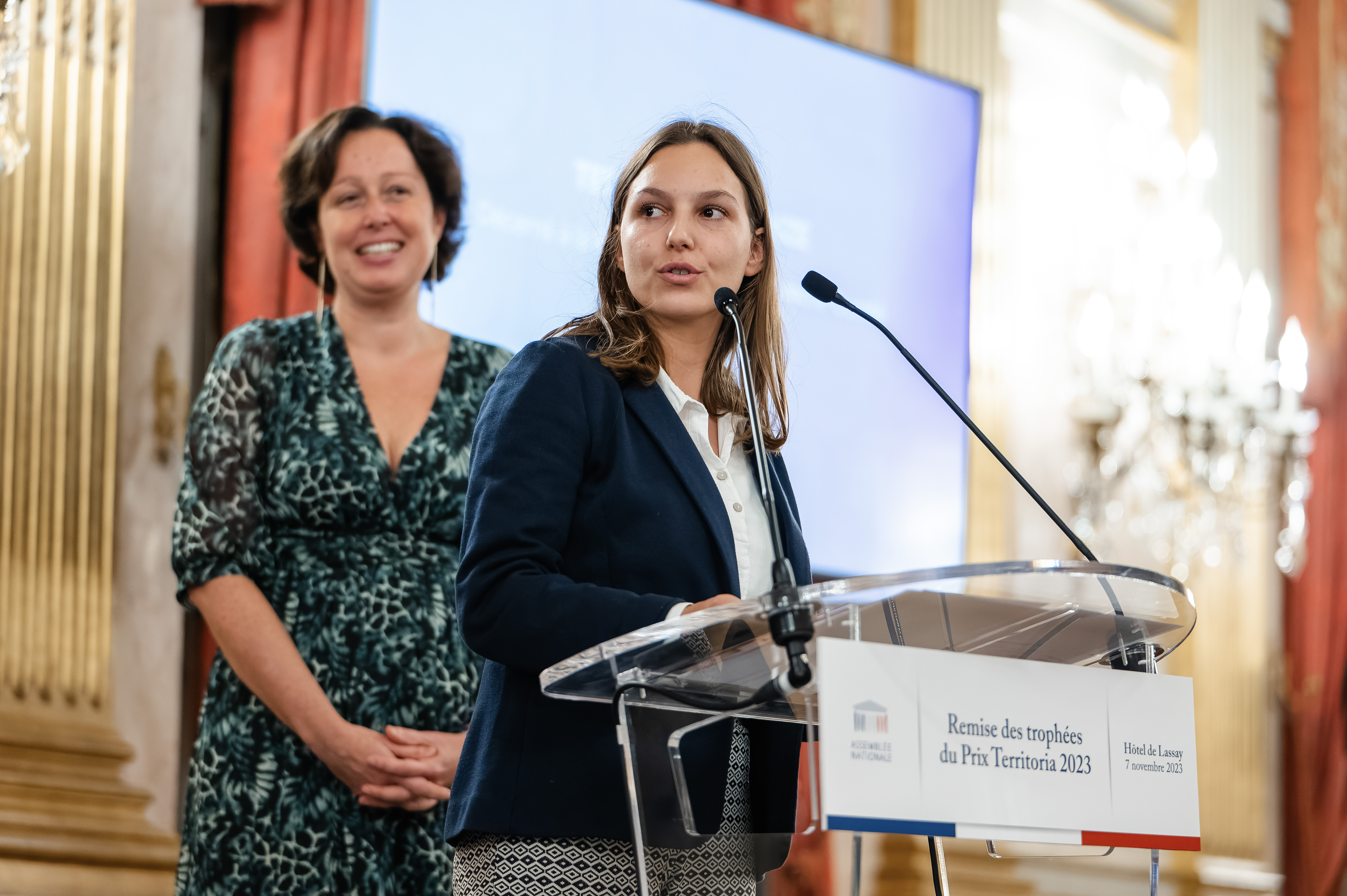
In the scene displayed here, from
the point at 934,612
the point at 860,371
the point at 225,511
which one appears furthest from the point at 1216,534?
the point at 934,612

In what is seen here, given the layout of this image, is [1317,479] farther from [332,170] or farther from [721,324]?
[721,324]

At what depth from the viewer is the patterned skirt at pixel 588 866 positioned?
1.28m

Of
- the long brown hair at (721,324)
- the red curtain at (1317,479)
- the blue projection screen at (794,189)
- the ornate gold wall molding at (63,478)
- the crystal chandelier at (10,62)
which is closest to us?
the long brown hair at (721,324)

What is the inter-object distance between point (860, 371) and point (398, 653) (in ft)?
6.62

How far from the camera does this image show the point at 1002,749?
45.1 inches

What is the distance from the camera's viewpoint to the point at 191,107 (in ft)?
9.63

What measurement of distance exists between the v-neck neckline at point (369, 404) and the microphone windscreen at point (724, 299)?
0.96m

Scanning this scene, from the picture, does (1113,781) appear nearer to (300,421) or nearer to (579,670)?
(579,670)

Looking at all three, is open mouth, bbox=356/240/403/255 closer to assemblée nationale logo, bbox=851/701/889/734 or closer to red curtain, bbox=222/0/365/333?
red curtain, bbox=222/0/365/333

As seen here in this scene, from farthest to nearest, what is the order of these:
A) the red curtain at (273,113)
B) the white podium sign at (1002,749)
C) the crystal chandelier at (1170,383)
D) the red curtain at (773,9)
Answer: the crystal chandelier at (1170,383)
the red curtain at (773,9)
the red curtain at (273,113)
the white podium sign at (1002,749)

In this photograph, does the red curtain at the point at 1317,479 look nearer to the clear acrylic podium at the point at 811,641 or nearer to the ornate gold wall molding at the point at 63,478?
the ornate gold wall molding at the point at 63,478

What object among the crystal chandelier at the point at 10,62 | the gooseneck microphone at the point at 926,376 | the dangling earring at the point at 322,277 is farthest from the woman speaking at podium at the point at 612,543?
the crystal chandelier at the point at 10,62

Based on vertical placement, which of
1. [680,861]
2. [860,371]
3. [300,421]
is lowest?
[680,861]

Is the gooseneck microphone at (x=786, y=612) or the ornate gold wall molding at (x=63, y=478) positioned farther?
the ornate gold wall molding at (x=63, y=478)
